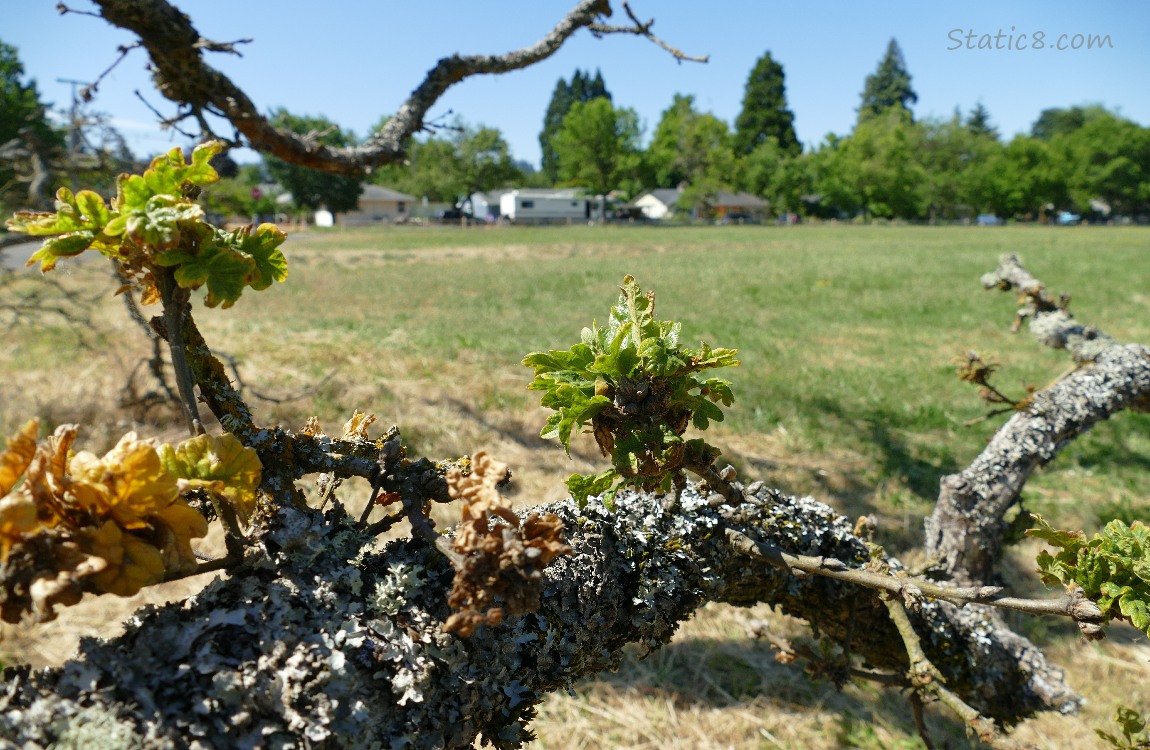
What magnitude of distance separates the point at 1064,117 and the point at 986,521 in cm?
12976

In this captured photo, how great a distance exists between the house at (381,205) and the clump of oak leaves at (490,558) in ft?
283

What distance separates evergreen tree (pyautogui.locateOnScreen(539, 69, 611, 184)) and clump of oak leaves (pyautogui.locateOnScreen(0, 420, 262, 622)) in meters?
107

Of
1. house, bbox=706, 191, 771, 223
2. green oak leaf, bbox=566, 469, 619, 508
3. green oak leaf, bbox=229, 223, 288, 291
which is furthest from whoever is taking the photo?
house, bbox=706, 191, 771, 223

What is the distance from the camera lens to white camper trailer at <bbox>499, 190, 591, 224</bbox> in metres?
89.2

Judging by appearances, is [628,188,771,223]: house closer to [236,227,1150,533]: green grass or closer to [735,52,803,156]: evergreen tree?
[735,52,803,156]: evergreen tree

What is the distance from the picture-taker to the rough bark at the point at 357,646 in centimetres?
81

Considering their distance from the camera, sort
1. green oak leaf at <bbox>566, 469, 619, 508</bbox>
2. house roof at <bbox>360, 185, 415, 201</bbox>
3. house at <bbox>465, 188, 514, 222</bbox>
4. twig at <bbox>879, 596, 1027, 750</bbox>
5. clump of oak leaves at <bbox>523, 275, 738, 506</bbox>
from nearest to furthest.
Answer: clump of oak leaves at <bbox>523, 275, 738, 506</bbox> < green oak leaf at <bbox>566, 469, 619, 508</bbox> < twig at <bbox>879, 596, 1027, 750</bbox> < house roof at <bbox>360, 185, 415, 201</bbox> < house at <bbox>465, 188, 514, 222</bbox>

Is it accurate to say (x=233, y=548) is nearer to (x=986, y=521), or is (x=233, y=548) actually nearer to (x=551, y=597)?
(x=551, y=597)

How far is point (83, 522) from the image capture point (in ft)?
2.57

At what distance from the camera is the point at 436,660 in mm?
1020

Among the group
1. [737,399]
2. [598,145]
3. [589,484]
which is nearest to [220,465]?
[589,484]

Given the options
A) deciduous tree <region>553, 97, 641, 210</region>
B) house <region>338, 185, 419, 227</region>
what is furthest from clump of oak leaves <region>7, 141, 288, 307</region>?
house <region>338, 185, 419, 227</region>

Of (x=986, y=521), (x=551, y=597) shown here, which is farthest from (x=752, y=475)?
(x=551, y=597)

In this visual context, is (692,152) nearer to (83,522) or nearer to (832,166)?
(832,166)
